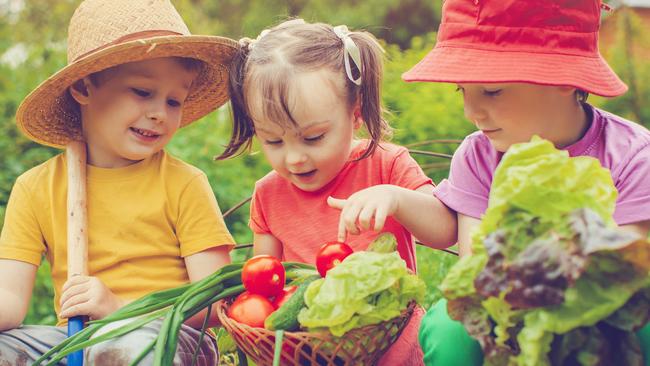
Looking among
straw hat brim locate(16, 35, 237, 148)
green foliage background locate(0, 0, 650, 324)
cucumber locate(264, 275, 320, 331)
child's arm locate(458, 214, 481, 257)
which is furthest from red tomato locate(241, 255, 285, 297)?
green foliage background locate(0, 0, 650, 324)

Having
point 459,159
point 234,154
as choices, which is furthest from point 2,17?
point 459,159

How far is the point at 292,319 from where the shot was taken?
5.50 ft

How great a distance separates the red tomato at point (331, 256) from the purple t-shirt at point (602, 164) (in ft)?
1.20

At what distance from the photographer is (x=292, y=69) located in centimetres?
215

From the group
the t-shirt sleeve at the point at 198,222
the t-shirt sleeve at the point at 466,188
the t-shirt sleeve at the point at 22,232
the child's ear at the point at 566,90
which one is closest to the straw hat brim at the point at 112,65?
the t-shirt sleeve at the point at 22,232

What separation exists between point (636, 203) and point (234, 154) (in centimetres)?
123

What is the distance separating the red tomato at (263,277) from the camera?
1826 millimetres

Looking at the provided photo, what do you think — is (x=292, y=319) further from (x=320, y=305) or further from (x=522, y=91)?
(x=522, y=91)

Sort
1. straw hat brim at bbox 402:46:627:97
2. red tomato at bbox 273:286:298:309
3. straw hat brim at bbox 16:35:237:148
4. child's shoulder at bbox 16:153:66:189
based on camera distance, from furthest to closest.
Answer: child's shoulder at bbox 16:153:66:189
straw hat brim at bbox 16:35:237:148
red tomato at bbox 273:286:298:309
straw hat brim at bbox 402:46:627:97

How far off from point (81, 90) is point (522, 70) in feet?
4.47

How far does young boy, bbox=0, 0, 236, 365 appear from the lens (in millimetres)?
2277

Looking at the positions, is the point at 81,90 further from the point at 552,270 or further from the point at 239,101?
the point at 552,270

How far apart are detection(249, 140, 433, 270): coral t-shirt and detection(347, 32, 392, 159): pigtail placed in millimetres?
68

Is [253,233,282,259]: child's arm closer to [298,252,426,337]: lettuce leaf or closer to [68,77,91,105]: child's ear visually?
[68,77,91,105]: child's ear
